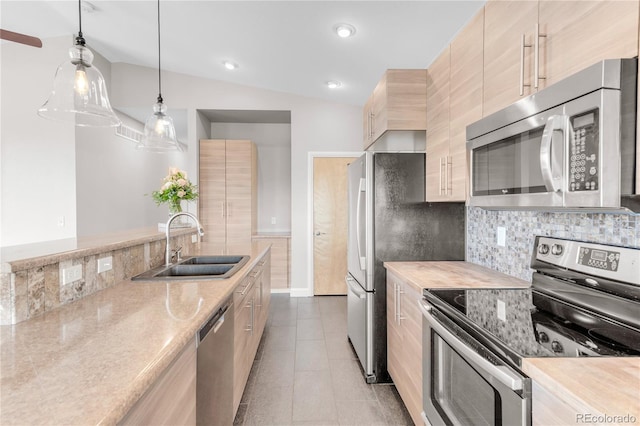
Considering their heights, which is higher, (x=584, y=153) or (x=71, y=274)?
(x=584, y=153)

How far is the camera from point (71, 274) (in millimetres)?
Answer: 1321

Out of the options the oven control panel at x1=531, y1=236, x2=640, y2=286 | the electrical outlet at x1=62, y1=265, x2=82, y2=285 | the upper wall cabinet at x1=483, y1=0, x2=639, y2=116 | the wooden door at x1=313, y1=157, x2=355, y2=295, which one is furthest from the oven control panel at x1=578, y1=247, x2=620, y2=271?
the wooden door at x1=313, y1=157, x2=355, y2=295

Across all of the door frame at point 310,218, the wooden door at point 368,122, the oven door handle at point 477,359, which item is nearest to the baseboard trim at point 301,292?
the door frame at point 310,218

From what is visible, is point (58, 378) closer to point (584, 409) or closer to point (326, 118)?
point (584, 409)

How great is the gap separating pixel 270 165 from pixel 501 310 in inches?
175

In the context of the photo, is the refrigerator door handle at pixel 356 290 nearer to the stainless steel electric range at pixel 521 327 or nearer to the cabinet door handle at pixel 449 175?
the stainless steel electric range at pixel 521 327

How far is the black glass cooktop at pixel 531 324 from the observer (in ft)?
3.00

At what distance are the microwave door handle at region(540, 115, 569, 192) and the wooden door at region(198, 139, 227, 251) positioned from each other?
422 cm

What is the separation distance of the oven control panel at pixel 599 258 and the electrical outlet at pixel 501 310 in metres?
0.35

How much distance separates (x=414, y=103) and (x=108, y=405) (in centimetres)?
216

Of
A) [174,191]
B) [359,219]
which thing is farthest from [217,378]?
[174,191]

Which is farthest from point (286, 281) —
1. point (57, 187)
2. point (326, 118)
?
point (57, 187)

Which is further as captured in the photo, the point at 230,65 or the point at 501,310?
the point at 230,65
